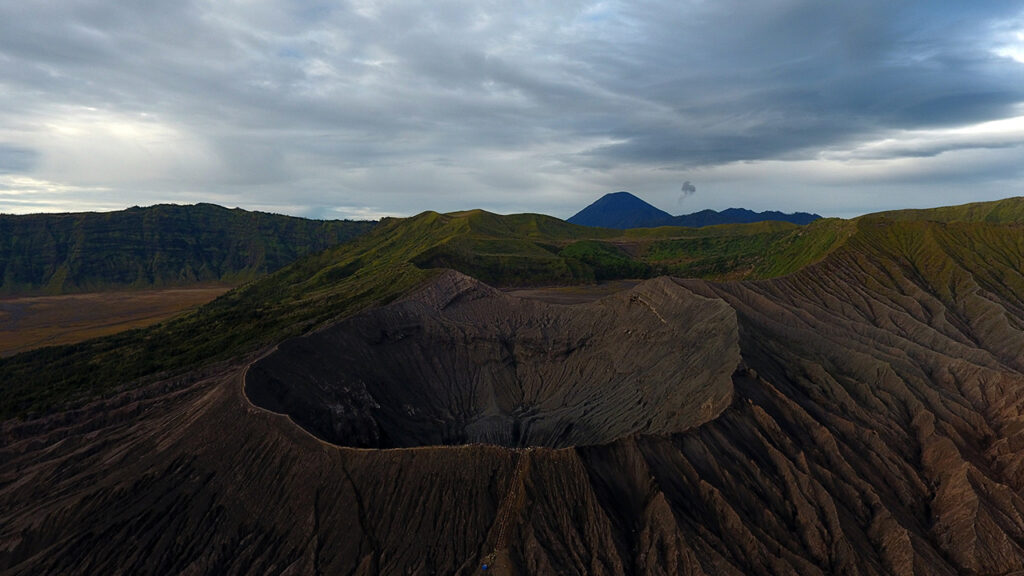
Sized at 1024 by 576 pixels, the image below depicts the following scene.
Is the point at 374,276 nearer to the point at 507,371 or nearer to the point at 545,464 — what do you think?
the point at 507,371

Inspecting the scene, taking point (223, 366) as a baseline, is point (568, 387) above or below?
below

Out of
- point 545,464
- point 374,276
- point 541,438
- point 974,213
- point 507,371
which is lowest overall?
point 541,438

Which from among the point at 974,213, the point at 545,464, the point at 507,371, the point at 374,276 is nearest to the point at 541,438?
the point at 507,371

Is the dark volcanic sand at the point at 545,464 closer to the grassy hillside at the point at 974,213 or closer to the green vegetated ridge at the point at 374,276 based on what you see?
the green vegetated ridge at the point at 374,276

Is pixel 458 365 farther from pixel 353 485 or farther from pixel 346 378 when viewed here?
pixel 353 485

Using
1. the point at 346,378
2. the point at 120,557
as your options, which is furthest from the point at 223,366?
the point at 120,557
